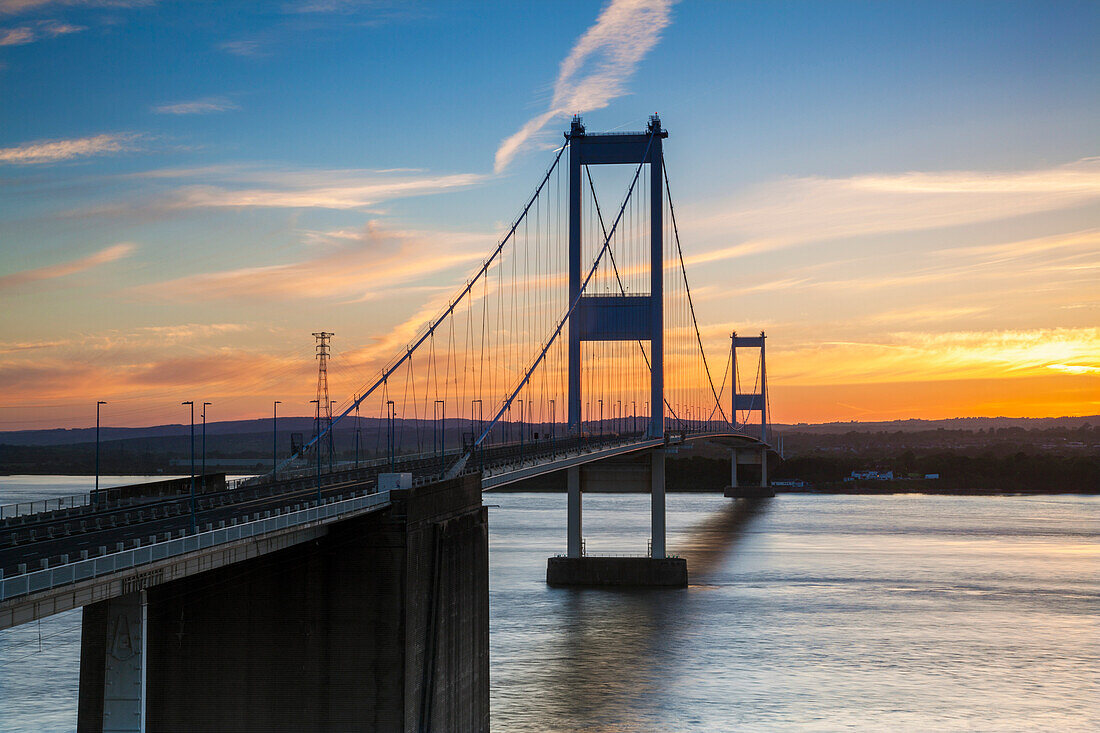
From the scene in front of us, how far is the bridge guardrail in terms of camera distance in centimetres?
1297

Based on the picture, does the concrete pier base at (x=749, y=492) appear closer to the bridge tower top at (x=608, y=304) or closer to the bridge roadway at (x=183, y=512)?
the bridge tower top at (x=608, y=304)

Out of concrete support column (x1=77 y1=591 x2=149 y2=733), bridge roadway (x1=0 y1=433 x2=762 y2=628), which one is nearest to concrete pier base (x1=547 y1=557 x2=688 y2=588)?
bridge roadway (x1=0 y1=433 x2=762 y2=628)

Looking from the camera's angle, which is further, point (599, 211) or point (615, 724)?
point (599, 211)

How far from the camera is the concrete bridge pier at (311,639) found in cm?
2142

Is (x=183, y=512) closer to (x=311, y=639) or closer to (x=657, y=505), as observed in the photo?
(x=311, y=639)

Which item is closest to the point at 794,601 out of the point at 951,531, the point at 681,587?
the point at 681,587

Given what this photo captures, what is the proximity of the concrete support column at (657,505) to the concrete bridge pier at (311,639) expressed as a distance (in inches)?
1220

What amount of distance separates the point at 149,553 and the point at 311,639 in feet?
21.5

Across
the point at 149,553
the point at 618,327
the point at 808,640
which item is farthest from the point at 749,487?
the point at 149,553

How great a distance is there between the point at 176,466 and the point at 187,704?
161 metres

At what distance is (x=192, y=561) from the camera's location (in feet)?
56.0

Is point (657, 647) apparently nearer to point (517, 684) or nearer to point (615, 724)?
point (517, 684)

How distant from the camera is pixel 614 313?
56.6 m

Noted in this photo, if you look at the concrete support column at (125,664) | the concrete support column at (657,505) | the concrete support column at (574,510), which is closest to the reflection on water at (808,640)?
the concrete support column at (574,510)
